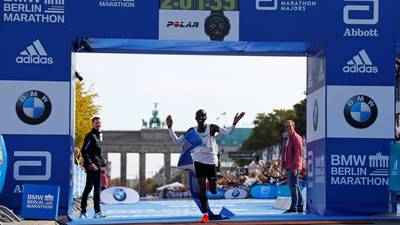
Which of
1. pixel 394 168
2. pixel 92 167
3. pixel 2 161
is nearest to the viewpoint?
pixel 2 161

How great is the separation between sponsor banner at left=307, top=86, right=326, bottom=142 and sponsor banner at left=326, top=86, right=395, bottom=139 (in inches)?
6.5

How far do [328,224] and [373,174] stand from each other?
8.76 ft

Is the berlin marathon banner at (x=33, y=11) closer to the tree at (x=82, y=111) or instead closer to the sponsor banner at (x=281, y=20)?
the sponsor banner at (x=281, y=20)

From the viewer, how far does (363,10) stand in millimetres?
14828

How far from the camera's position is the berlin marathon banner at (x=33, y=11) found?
14.3 meters

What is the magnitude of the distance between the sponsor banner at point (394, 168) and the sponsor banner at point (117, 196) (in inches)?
513

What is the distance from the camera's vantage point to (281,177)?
110 ft

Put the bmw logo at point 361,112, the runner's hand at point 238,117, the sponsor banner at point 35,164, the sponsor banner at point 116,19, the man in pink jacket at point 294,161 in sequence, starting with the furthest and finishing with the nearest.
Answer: the man in pink jacket at point 294,161 → the bmw logo at point 361,112 → the sponsor banner at point 116,19 → the sponsor banner at point 35,164 → the runner's hand at point 238,117

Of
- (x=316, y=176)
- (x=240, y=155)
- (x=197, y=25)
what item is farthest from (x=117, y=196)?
(x=240, y=155)

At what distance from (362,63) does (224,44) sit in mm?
2450

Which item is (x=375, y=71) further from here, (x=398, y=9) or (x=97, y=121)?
(x=97, y=121)

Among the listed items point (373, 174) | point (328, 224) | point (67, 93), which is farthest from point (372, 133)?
point (67, 93)

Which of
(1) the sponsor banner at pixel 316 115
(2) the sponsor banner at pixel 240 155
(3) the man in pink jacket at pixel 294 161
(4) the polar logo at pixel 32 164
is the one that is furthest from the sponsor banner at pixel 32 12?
(2) the sponsor banner at pixel 240 155

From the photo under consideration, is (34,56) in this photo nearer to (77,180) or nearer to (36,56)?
(36,56)
